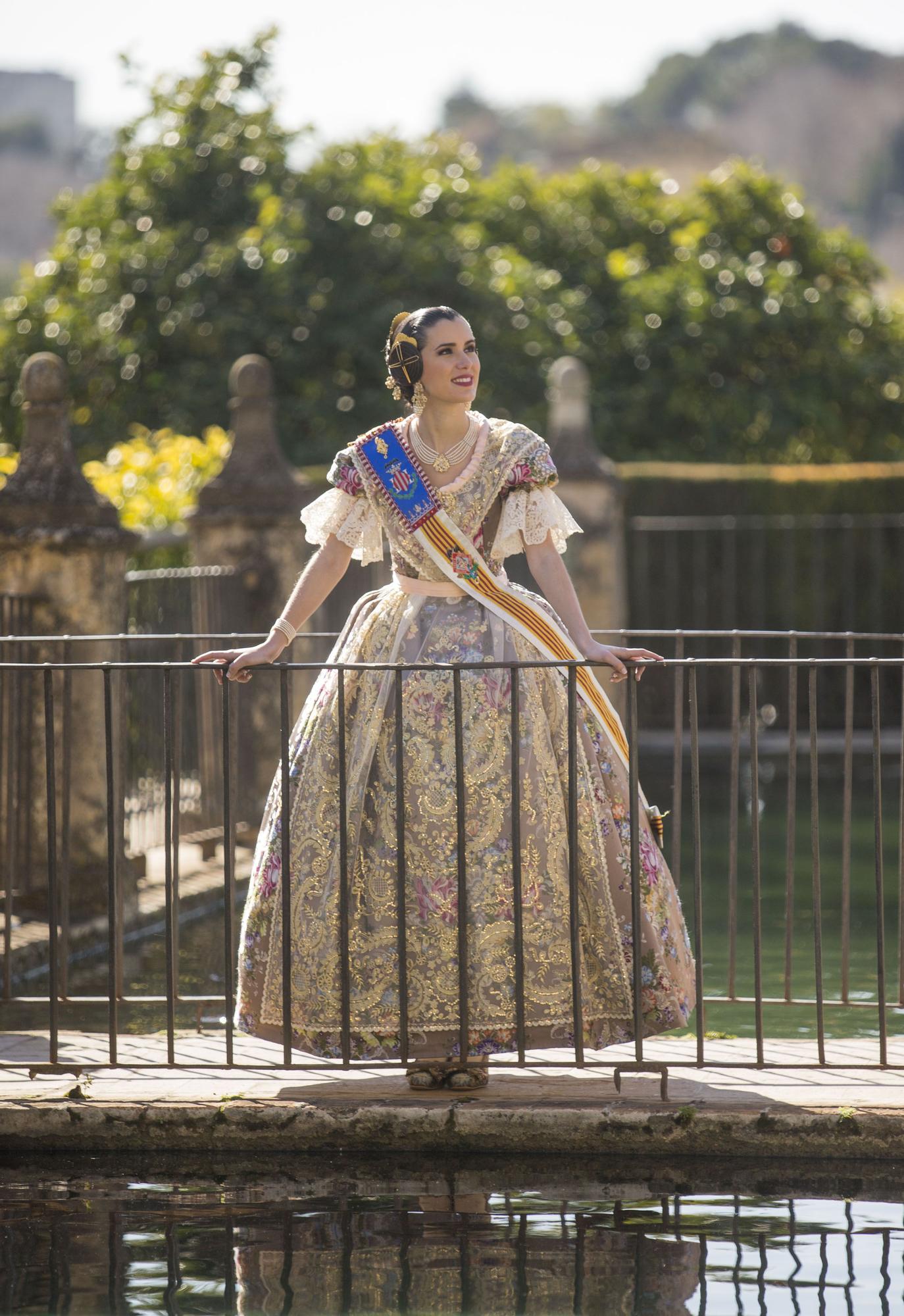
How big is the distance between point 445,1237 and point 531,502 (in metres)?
1.62

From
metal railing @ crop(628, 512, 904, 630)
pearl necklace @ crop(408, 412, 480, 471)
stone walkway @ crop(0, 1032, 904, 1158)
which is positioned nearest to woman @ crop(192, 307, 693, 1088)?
pearl necklace @ crop(408, 412, 480, 471)

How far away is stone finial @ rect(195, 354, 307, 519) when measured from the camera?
8.94 meters

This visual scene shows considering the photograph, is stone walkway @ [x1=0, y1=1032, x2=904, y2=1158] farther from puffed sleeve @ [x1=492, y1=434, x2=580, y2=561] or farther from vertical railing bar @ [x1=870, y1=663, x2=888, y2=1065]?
puffed sleeve @ [x1=492, y1=434, x2=580, y2=561]

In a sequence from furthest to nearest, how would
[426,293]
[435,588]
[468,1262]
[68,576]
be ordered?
[426,293], [68,576], [435,588], [468,1262]

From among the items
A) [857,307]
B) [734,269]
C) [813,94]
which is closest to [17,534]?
[734,269]

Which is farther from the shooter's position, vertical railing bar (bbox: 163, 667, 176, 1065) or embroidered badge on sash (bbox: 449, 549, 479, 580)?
embroidered badge on sash (bbox: 449, 549, 479, 580)

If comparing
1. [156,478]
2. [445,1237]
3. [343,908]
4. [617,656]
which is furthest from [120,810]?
[156,478]

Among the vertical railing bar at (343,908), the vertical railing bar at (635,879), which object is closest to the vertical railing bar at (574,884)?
the vertical railing bar at (635,879)

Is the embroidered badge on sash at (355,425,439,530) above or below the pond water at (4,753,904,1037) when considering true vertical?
above

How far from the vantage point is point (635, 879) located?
4109mm

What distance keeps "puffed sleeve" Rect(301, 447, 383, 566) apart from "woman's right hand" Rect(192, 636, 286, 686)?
0.32 metres

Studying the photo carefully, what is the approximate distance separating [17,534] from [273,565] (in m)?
2.25

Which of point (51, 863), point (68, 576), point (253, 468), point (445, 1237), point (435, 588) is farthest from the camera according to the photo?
point (253, 468)

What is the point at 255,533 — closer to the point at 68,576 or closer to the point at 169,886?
the point at 68,576
